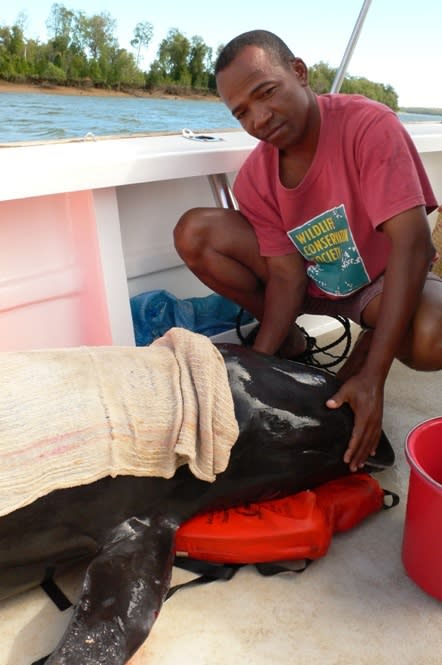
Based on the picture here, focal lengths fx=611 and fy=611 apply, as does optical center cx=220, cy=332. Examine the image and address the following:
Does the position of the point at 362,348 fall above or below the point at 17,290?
below

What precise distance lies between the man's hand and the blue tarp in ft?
3.69

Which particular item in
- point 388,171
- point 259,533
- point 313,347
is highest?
point 388,171

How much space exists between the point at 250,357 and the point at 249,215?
79 cm

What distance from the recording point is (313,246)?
2.30m

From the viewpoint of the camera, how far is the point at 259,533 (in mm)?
1696

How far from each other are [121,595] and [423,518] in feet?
2.50

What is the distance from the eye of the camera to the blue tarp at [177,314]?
9.15 feet

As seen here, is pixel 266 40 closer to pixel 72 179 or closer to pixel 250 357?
pixel 72 179

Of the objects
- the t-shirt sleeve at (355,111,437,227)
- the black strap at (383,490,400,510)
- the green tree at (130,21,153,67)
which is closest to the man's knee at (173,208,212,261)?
the t-shirt sleeve at (355,111,437,227)

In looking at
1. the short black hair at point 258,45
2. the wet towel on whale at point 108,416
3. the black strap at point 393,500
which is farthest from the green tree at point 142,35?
the black strap at point 393,500

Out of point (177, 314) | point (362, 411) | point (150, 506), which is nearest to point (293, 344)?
point (177, 314)

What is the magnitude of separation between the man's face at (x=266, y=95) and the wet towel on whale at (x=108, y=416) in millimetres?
846

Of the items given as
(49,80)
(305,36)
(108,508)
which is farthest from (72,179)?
(305,36)

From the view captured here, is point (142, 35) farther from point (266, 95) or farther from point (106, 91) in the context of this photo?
point (266, 95)
